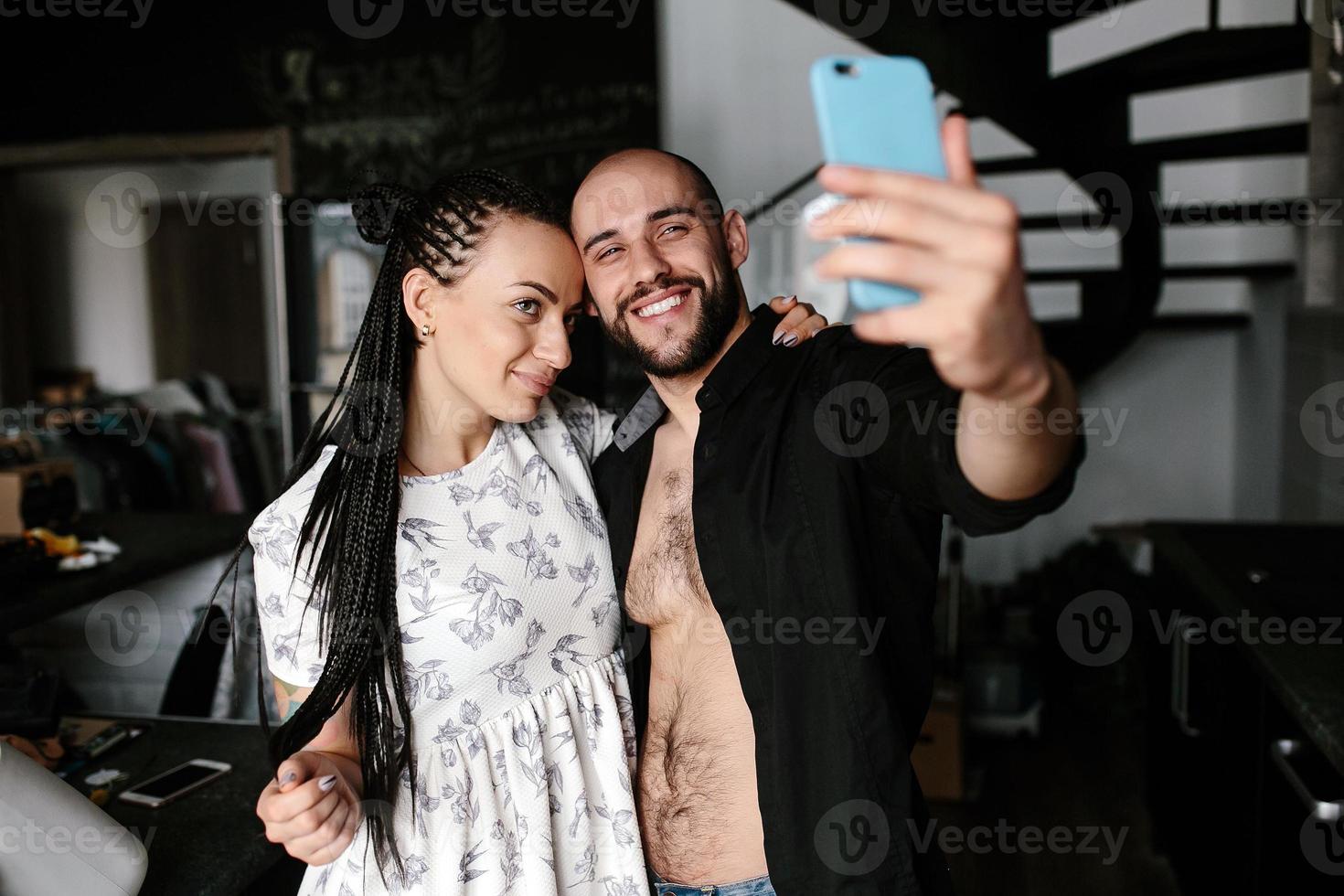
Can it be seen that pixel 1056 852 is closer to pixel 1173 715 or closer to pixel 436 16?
pixel 1173 715

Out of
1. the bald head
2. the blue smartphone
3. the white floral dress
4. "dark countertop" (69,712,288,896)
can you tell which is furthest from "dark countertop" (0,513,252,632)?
the blue smartphone

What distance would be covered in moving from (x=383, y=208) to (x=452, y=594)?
1.72 feet

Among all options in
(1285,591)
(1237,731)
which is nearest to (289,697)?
(1237,731)

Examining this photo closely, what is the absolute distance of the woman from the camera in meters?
1.25

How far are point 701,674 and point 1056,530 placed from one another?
3.70 metres

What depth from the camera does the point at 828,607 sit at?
A: 125cm

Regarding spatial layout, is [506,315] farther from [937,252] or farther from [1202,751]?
[1202,751]

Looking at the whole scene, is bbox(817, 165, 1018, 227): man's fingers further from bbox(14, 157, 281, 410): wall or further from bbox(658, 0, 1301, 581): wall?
bbox(14, 157, 281, 410): wall

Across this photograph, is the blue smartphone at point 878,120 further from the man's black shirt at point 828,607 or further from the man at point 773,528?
the man's black shirt at point 828,607

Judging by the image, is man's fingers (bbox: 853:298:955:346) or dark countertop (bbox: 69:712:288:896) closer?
man's fingers (bbox: 853:298:955:346)

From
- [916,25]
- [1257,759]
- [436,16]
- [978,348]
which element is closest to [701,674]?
[978,348]

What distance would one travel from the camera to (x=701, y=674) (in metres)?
→ 1.46

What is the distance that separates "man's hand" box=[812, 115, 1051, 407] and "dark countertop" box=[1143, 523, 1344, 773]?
1.14 metres

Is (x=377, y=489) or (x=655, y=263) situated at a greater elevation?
(x=655, y=263)
